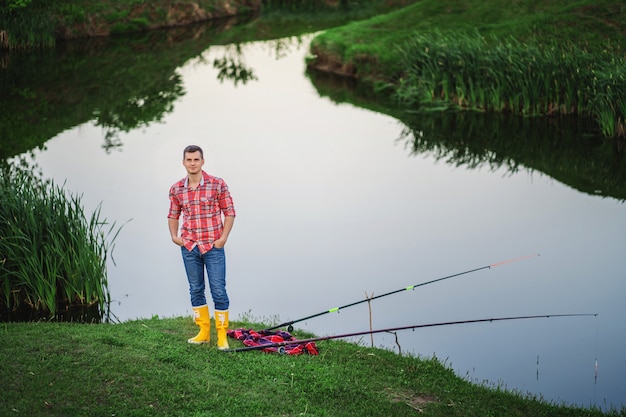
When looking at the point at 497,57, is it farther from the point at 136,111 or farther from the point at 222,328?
the point at 222,328

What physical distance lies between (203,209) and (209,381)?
158 centimetres

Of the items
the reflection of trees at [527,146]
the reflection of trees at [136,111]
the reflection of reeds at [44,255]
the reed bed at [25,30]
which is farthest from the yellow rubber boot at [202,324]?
the reed bed at [25,30]

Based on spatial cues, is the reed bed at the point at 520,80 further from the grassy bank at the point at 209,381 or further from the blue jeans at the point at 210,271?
the blue jeans at the point at 210,271

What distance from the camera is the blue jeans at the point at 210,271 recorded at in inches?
372

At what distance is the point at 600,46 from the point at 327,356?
18.0 m

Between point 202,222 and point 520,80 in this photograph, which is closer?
point 202,222

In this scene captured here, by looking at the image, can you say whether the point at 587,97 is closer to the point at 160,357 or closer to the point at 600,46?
the point at 600,46

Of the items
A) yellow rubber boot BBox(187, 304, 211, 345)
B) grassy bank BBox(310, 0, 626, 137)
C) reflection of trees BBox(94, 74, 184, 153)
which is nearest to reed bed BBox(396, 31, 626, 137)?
grassy bank BBox(310, 0, 626, 137)

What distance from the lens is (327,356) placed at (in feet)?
32.7

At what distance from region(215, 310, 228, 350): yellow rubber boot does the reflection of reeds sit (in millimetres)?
3230

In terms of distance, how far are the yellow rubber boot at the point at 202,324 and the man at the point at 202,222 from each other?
0.23 metres

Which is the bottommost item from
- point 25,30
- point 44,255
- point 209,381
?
point 209,381

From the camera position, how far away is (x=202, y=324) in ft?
32.4

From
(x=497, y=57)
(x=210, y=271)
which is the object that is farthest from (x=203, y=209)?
(x=497, y=57)
